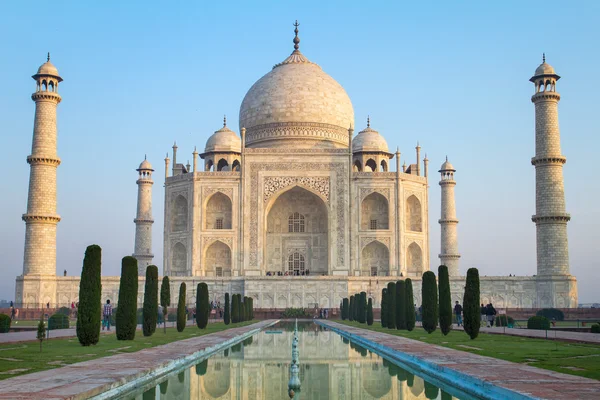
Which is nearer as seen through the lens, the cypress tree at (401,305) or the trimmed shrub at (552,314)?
the cypress tree at (401,305)

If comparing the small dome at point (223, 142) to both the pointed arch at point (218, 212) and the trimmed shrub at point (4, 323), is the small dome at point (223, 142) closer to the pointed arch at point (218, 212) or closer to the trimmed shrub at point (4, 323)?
the pointed arch at point (218, 212)

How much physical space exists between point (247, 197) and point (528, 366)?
70.7ft

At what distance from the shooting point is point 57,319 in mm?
15695

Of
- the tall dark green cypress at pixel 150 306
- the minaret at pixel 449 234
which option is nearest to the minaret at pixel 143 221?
the minaret at pixel 449 234

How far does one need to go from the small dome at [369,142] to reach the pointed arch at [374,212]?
270cm

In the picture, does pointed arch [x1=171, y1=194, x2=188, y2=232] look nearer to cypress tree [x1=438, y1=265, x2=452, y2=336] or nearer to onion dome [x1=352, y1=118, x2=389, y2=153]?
onion dome [x1=352, y1=118, x2=389, y2=153]

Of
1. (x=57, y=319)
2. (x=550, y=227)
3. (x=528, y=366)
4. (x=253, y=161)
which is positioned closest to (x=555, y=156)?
(x=550, y=227)

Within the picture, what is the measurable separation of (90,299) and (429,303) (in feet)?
21.6

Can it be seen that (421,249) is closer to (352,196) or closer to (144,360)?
(352,196)

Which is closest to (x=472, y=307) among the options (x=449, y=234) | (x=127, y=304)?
(x=127, y=304)

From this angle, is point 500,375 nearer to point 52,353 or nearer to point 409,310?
point 52,353

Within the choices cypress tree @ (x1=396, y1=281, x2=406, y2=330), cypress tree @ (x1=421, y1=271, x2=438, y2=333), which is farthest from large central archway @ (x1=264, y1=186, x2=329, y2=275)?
cypress tree @ (x1=421, y1=271, x2=438, y2=333)

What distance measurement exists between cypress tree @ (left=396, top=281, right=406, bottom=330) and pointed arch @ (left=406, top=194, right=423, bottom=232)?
1358 cm

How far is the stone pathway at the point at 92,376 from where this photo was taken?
499 centimetres
